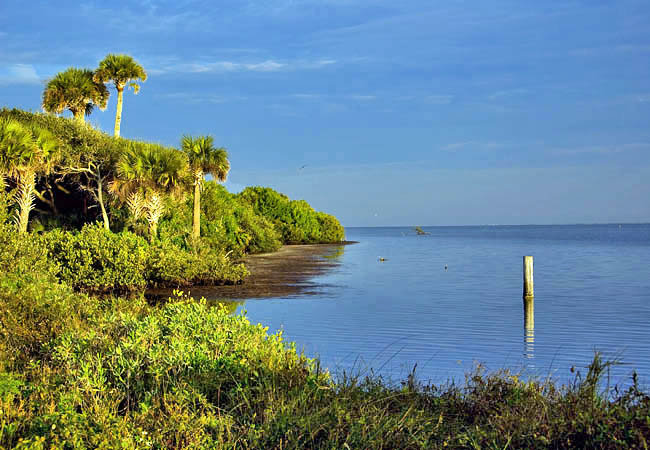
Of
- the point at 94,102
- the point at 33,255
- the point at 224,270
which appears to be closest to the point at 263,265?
the point at 224,270

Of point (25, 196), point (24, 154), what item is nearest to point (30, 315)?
point (24, 154)

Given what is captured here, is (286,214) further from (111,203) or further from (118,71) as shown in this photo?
(111,203)

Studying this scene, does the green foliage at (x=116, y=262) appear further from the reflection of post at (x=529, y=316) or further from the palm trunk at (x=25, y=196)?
the reflection of post at (x=529, y=316)

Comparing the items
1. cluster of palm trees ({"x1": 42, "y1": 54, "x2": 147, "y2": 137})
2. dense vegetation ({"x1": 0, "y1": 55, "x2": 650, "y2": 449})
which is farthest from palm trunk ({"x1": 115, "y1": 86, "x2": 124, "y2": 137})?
dense vegetation ({"x1": 0, "y1": 55, "x2": 650, "y2": 449})

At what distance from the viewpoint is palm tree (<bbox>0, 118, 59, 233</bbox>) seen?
23.0m

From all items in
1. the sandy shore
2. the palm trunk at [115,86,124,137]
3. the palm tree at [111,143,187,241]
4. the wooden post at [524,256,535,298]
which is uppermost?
the palm trunk at [115,86,124,137]

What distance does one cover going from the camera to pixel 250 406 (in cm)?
595

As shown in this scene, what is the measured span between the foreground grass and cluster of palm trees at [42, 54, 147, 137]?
1397 inches

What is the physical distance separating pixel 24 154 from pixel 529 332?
A: 18999mm

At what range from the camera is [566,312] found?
64.1 feet

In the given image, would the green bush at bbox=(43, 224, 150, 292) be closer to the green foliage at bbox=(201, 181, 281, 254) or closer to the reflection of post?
the reflection of post

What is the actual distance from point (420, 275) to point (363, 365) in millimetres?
23685

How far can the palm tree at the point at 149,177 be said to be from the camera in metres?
27.8

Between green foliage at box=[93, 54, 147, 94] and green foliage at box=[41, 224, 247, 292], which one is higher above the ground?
green foliage at box=[93, 54, 147, 94]
